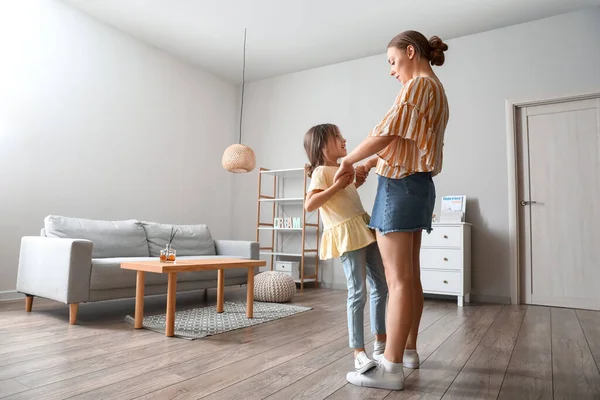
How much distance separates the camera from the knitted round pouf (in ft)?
11.4

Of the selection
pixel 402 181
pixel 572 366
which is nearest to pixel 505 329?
pixel 572 366

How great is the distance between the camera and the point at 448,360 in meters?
1.86

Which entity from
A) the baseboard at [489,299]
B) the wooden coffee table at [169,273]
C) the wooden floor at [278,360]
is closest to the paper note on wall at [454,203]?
the baseboard at [489,299]

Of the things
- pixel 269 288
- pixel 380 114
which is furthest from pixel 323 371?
pixel 380 114

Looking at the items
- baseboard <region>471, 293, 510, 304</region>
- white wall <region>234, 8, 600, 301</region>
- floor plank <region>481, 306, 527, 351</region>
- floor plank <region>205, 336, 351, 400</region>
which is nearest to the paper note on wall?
white wall <region>234, 8, 600, 301</region>

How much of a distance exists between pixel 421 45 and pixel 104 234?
2.87 m

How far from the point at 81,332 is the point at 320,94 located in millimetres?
3719

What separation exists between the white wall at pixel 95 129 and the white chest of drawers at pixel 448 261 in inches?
109

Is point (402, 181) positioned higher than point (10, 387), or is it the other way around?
point (402, 181)

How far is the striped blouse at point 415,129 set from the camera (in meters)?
1.39

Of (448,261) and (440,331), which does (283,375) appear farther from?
(448,261)

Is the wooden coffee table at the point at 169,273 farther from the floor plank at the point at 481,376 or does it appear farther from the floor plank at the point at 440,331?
the floor plank at the point at 481,376

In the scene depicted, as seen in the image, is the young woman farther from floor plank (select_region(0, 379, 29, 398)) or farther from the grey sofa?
the grey sofa

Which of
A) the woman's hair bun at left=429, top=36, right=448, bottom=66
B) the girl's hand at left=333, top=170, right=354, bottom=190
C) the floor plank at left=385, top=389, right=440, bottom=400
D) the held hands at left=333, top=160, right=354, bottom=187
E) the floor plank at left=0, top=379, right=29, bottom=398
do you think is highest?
the woman's hair bun at left=429, top=36, right=448, bottom=66
